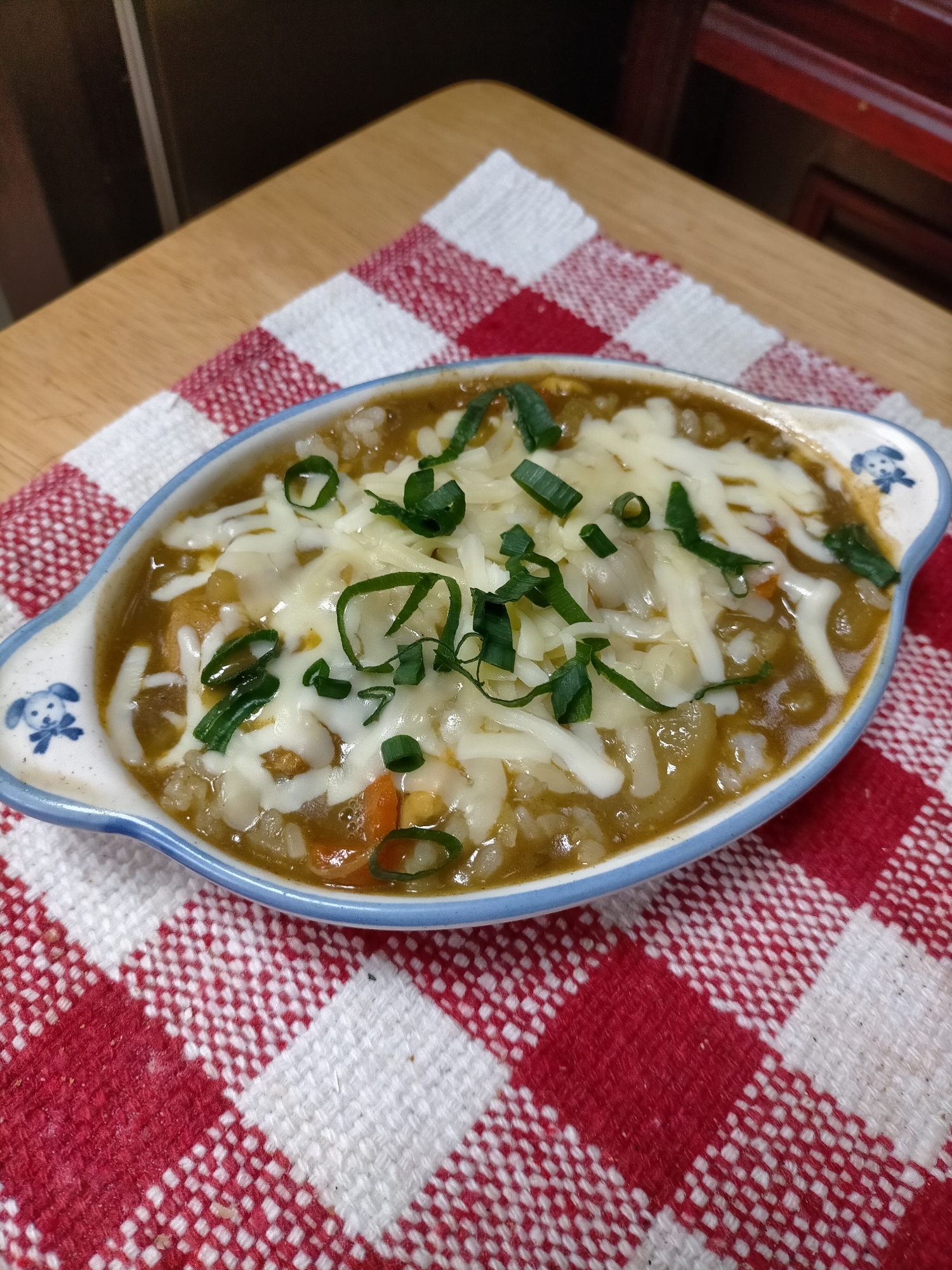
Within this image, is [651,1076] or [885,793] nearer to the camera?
[651,1076]

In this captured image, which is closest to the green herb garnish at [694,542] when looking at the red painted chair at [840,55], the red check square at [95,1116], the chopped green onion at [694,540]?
the chopped green onion at [694,540]

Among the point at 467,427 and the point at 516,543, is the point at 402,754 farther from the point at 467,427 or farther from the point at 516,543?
the point at 467,427

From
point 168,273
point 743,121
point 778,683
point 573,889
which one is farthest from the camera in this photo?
point 743,121

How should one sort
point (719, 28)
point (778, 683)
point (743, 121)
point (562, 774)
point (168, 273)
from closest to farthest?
point (562, 774) → point (778, 683) → point (168, 273) → point (719, 28) → point (743, 121)

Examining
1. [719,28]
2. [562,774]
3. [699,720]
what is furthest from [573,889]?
[719,28]

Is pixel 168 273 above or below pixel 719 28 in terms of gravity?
below

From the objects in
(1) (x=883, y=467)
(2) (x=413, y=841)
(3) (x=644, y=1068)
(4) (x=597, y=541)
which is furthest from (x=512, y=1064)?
(1) (x=883, y=467)

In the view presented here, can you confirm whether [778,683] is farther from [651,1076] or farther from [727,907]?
[651,1076]
